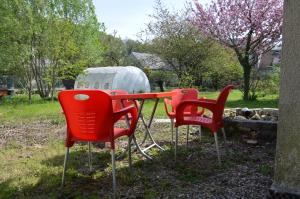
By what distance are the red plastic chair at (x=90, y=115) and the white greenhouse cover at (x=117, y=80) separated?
1453cm

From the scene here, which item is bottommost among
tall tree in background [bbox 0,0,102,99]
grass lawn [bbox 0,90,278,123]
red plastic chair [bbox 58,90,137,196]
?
grass lawn [bbox 0,90,278,123]

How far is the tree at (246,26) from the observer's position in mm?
14078

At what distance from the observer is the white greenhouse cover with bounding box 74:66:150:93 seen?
59.3 ft

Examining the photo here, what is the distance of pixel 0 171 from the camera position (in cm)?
400

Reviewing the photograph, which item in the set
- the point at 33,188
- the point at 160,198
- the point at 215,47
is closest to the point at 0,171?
the point at 33,188

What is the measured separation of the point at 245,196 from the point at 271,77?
12132 millimetres

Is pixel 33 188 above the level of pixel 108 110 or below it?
below

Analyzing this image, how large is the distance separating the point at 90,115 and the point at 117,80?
15.0 meters

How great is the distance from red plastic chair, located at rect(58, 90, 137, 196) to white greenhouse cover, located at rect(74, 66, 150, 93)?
14530 millimetres

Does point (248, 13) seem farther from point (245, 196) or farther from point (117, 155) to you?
point (245, 196)

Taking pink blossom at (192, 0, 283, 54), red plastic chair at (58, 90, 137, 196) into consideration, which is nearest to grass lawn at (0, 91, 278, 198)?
red plastic chair at (58, 90, 137, 196)

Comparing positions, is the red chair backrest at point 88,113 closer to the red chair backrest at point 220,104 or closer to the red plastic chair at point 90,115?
the red plastic chair at point 90,115

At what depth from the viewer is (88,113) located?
3.13m

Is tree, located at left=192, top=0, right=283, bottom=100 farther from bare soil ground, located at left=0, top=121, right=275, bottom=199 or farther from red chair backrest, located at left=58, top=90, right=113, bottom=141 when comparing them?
red chair backrest, located at left=58, top=90, right=113, bottom=141
